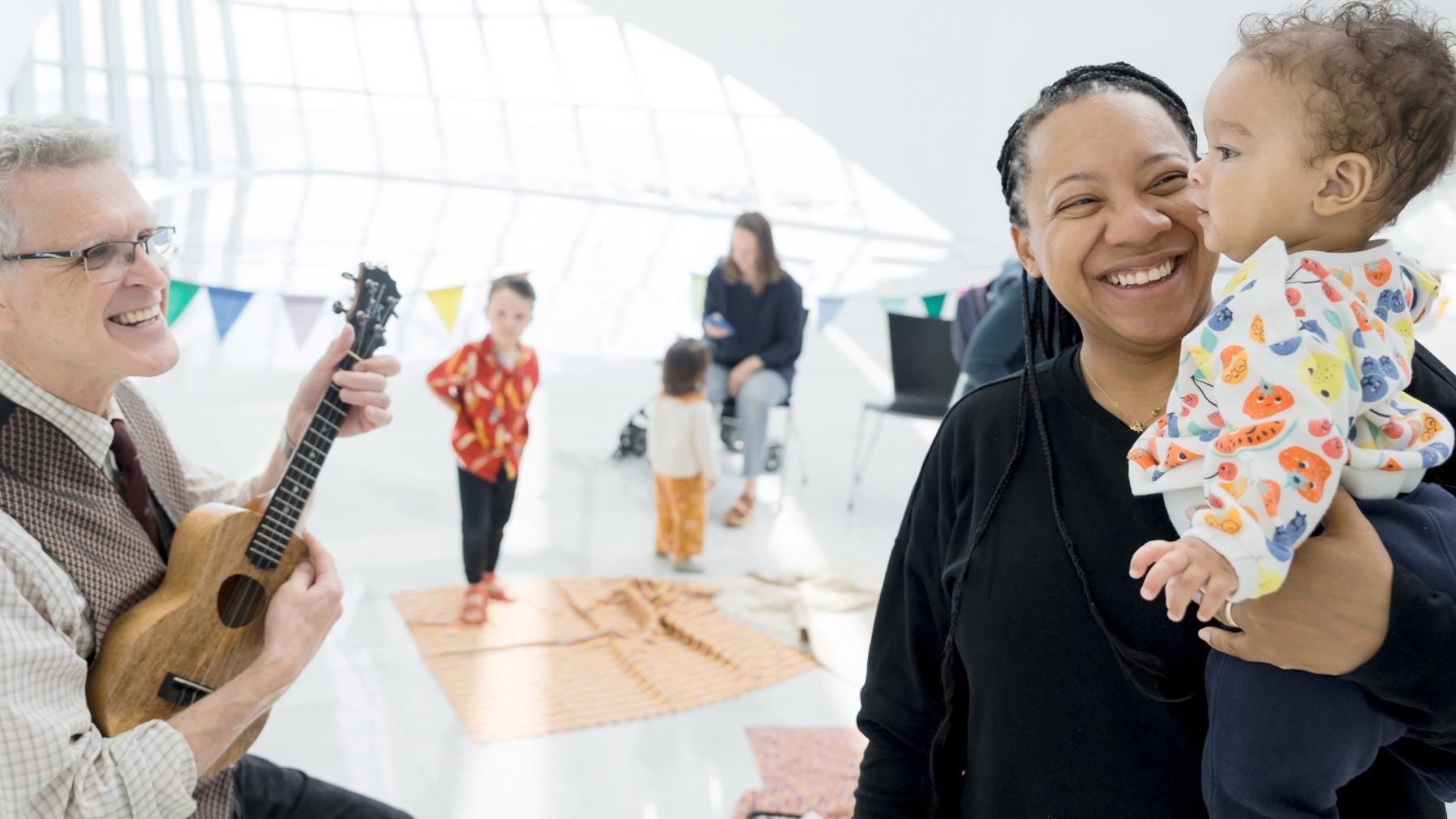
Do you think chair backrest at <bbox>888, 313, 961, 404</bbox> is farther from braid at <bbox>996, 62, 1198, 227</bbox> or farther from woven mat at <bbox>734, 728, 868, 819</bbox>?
braid at <bbox>996, 62, 1198, 227</bbox>

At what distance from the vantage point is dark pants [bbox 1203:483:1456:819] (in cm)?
106

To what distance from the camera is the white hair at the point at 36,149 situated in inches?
61.2

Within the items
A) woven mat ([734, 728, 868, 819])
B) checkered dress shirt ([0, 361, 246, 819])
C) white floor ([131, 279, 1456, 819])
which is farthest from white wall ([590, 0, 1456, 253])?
checkered dress shirt ([0, 361, 246, 819])

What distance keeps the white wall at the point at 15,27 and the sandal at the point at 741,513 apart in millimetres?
5239

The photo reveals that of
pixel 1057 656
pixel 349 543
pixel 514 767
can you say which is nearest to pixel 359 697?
pixel 514 767

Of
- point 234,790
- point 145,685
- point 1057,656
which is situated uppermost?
point 1057,656

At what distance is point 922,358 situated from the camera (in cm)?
590

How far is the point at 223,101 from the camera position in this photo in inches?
741

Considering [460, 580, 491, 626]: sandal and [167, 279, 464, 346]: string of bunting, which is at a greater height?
[167, 279, 464, 346]: string of bunting

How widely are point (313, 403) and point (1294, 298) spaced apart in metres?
1.62

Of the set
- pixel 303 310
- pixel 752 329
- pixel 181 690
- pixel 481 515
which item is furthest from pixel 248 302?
pixel 181 690

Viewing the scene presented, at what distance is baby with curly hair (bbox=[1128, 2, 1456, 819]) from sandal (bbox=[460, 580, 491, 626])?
136 inches

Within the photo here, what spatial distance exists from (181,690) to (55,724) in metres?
0.30

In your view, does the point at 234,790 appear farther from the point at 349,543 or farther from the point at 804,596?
the point at 349,543
